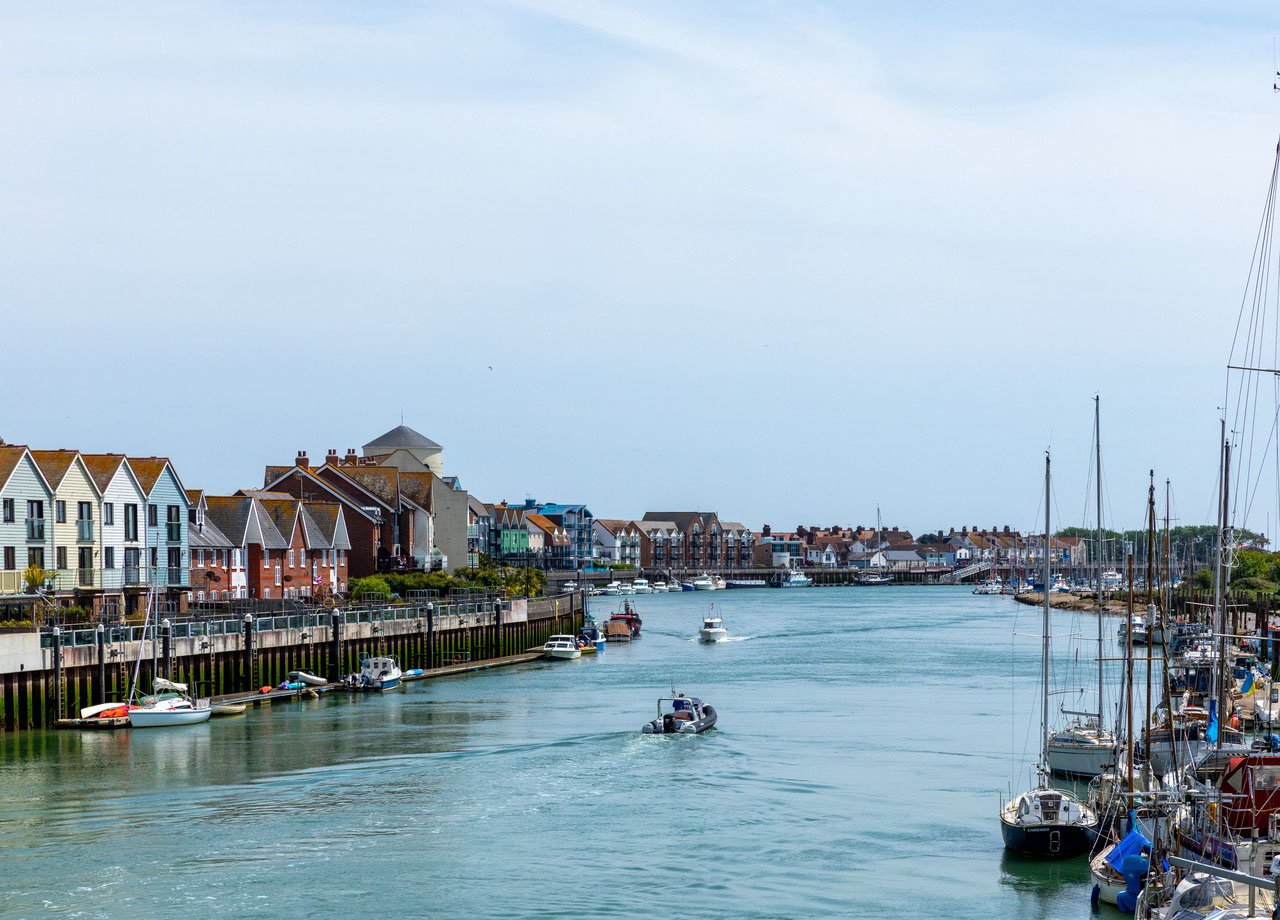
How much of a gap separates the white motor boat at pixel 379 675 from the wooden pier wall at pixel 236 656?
5.31 ft

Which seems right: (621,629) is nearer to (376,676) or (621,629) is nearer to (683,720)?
(376,676)

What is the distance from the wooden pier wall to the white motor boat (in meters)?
1.62

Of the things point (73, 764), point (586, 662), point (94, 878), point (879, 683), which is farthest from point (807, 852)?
point (586, 662)

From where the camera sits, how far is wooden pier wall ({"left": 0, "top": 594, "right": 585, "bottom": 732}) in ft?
195

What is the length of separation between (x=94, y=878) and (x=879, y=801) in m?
21.8

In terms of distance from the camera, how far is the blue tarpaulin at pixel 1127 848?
33750mm

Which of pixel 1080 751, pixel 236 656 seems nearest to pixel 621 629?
pixel 236 656

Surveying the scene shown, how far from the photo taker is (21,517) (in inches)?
2886

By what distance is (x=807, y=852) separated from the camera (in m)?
39.6

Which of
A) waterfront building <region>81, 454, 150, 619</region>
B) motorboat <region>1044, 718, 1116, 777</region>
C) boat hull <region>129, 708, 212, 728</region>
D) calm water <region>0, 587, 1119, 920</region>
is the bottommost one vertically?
calm water <region>0, 587, 1119, 920</region>

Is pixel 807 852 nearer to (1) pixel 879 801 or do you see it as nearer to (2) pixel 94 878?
(1) pixel 879 801

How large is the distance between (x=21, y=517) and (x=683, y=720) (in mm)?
33741

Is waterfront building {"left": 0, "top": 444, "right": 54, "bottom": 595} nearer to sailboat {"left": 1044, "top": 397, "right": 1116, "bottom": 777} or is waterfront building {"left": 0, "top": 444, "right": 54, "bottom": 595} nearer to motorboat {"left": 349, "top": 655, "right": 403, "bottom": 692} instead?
motorboat {"left": 349, "top": 655, "right": 403, "bottom": 692}

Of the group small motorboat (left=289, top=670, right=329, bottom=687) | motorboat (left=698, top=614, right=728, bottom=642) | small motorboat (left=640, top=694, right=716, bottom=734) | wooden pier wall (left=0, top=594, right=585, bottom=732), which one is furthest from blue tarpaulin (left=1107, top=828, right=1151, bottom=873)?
motorboat (left=698, top=614, right=728, bottom=642)
